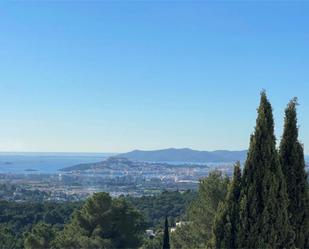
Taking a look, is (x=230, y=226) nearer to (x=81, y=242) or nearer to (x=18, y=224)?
(x=81, y=242)

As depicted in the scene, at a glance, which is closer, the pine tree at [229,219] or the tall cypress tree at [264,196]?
the tall cypress tree at [264,196]

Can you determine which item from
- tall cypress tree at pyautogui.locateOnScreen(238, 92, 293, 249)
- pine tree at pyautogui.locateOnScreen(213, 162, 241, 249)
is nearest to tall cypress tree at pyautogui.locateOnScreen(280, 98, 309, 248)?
tall cypress tree at pyautogui.locateOnScreen(238, 92, 293, 249)

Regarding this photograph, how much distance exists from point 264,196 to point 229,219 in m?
0.59

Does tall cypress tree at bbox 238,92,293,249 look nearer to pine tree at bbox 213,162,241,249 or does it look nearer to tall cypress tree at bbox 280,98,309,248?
pine tree at bbox 213,162,241,249

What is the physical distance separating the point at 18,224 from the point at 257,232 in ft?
84.5

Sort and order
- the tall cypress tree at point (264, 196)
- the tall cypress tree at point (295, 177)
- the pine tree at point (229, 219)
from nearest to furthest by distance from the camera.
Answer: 1. the tall cypress tree at point (264, 196)
2. the pine tree at point (229, 219)
3. the tall cypress tree at point (295, 177)

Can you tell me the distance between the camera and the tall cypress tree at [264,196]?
637 cm

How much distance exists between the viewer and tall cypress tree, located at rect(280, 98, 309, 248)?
22.6 feet

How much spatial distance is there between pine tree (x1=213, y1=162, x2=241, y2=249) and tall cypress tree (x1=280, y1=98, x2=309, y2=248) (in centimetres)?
77

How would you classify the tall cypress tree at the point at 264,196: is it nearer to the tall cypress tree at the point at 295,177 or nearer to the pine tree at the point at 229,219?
the pine tree at the point at 229,219

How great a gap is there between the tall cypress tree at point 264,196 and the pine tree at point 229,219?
4.5 inches

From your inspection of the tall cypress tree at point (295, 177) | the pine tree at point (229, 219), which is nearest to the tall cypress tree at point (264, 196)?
the pine tree at point (229, 219)

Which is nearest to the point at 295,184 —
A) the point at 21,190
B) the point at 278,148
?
the point at 278,148

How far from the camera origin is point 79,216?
14289 millimetres
